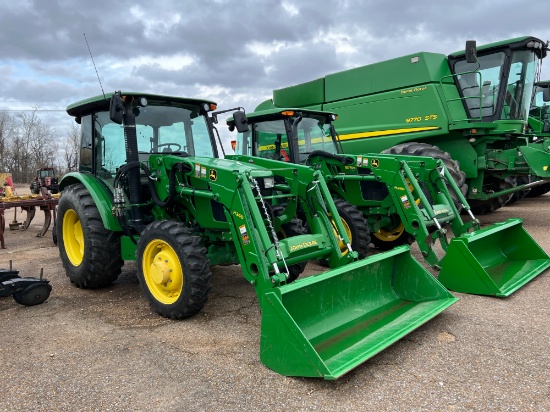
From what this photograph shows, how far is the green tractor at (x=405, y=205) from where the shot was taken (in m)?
4.77

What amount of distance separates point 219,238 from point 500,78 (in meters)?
6.45

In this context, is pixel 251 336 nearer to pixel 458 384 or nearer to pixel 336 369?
pixel 336 369

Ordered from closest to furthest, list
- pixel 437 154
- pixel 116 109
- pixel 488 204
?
1. pixel 116 109
2. pixel 437 154
3. pixel 488 204

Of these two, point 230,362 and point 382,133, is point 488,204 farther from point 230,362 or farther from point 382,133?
point 230,362

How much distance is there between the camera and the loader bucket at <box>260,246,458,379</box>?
9.66 feet

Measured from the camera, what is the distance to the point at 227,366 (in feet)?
10.6

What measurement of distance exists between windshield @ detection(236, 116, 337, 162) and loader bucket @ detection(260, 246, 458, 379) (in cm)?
305

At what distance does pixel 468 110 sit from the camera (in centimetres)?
845

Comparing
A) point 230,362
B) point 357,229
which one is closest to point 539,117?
point 357,229

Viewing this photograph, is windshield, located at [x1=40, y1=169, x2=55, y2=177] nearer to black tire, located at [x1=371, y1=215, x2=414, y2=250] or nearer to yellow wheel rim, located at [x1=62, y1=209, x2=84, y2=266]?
yellow wheel rim, located at [x1=62, y1=209, x2=84, y2=266]

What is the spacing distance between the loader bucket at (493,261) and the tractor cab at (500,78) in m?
3.29

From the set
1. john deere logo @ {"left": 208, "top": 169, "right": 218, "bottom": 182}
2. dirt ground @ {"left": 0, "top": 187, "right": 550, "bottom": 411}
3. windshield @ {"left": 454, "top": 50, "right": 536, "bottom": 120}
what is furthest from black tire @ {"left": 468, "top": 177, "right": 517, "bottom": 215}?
john deere logo @ {"left": 208, "top": 169, "right": 218, "bottom": 182}

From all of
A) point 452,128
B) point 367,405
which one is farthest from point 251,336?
point 452,128

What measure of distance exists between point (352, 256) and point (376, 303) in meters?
0.46
